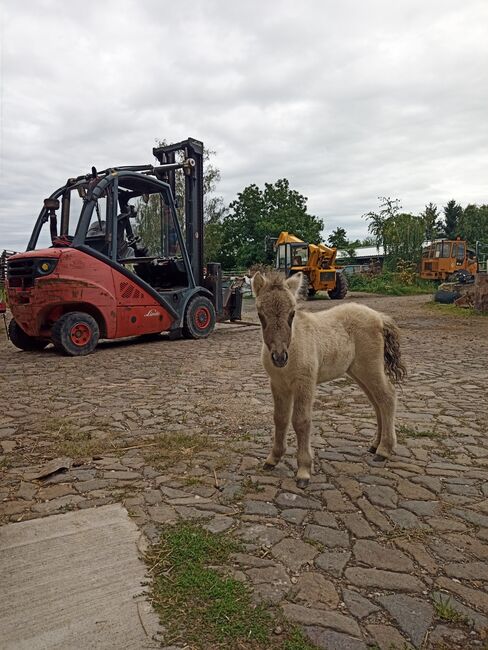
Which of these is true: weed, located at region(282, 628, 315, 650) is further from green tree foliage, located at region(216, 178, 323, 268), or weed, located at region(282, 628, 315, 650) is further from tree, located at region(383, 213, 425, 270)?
green tree foliage, located at region(216, 178, 323, 268)

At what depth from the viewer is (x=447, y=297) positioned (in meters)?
19.4

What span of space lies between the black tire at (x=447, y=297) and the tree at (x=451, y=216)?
46567mm

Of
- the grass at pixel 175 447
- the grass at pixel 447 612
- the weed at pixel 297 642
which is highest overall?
the grass at pixel 175 447

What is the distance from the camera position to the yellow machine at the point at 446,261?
2969 cm

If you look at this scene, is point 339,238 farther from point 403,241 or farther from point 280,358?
point 280,358

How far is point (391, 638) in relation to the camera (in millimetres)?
2150

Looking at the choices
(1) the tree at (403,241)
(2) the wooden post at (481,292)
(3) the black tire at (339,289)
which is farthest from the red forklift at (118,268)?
(1) the tree at (403,241)

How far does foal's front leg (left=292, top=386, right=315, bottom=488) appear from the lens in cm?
374

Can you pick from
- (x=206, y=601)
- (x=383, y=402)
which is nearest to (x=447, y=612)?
(x=206, y=601)

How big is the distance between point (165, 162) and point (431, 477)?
1028cm

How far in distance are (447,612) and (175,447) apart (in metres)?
2.64

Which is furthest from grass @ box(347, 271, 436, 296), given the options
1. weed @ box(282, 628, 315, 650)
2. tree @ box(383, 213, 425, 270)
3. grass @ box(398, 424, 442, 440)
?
weed @ box(282, 628, 315, 650)

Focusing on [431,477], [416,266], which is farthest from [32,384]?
[416,266]

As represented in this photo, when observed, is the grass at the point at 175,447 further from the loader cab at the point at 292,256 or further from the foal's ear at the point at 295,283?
the loader cab at the point at 292,256
